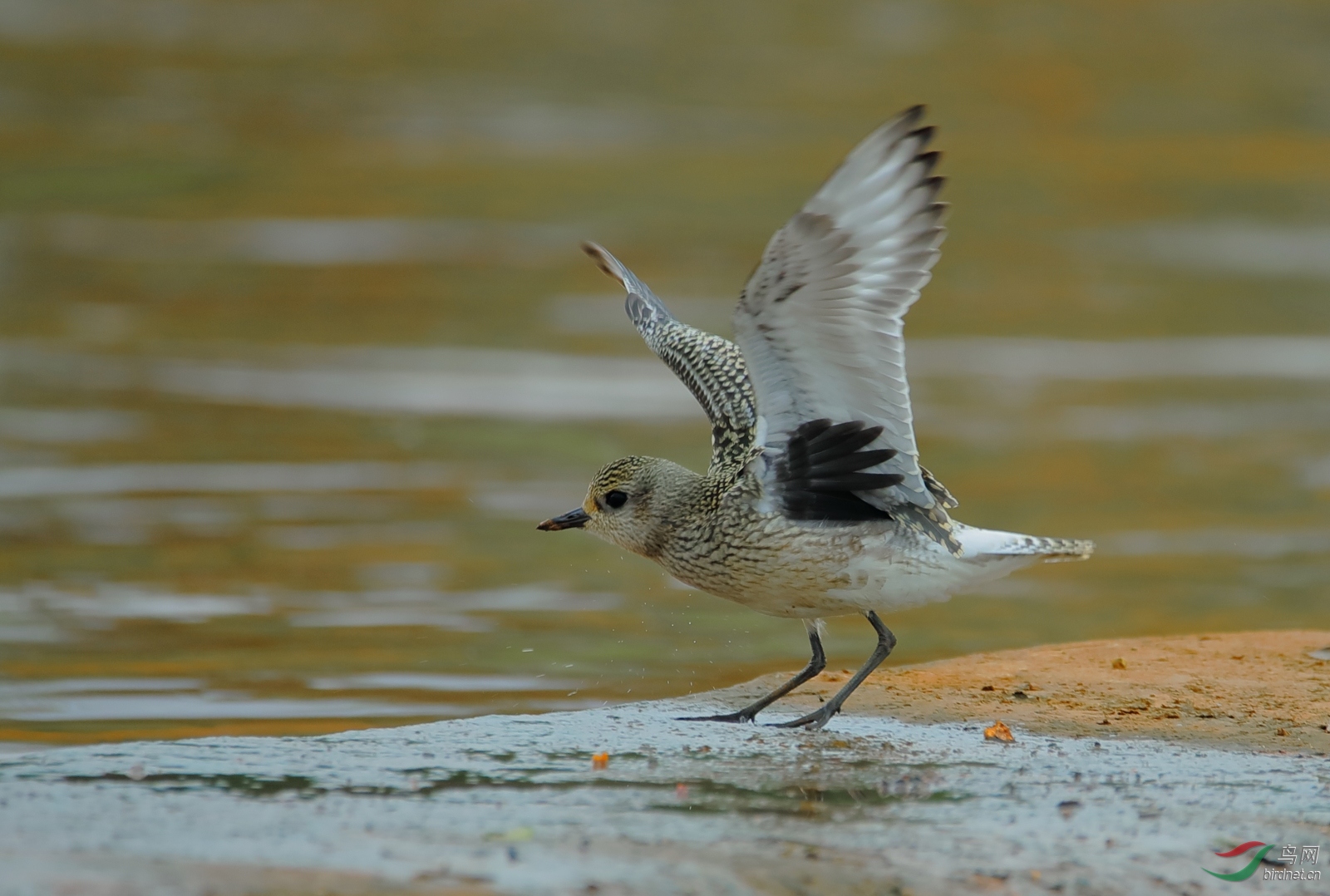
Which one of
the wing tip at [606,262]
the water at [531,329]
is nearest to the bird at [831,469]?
the water at [531,329]

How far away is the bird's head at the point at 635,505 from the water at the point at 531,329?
33.4 inches

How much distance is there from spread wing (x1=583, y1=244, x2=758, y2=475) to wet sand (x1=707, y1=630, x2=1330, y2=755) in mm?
1081

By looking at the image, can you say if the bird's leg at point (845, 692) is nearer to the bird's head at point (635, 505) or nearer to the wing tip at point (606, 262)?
the bird's head at point (635, 505)

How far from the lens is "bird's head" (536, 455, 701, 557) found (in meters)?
8.47

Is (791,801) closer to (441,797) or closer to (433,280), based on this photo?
(441,797)

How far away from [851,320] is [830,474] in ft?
2.25

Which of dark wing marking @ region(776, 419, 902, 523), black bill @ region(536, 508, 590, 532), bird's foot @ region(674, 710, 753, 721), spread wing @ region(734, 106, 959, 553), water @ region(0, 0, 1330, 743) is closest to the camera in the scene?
spread wing @ region(734, 106, 959, 553)

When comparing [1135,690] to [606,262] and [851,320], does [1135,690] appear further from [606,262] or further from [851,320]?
[606,262]

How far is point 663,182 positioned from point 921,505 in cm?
1965

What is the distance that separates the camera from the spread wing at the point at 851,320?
23.9 feet

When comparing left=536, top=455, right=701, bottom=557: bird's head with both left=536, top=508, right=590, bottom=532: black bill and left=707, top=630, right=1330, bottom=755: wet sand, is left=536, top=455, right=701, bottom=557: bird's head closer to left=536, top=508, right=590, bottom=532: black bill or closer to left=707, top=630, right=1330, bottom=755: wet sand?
left=536, top=508, right=590, bottom=532: black bill

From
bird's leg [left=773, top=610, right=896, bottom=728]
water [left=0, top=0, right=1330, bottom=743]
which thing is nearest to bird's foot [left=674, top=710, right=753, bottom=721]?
bird's leg [left=773, top=610, right=896, bottom=728]

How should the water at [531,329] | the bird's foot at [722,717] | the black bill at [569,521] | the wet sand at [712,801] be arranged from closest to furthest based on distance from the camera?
the wet sand at [712,801] < the bird's foot at [722,717] < the black bill at [569,521] < the water at [531,329]

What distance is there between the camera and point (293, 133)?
98.6 feet
